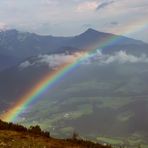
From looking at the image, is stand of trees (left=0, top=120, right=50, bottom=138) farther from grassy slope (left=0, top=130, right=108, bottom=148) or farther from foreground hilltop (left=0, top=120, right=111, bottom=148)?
grassy slope (left=0, top=130, right=108, bottom=148)

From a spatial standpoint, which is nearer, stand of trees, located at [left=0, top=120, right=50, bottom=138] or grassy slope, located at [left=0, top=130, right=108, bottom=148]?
grassy slope, located at [left=0, top=130, right=108, bottom=148]

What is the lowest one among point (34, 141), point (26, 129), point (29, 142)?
point (29, 142)

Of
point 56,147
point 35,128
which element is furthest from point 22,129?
point 56,147

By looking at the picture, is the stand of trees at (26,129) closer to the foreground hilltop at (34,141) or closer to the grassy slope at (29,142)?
the foreground hilltop at (34,141)

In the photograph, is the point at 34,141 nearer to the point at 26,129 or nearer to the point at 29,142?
the point at 29,142

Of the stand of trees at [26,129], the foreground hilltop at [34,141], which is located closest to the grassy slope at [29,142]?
the foreground hilltop at [34,141]

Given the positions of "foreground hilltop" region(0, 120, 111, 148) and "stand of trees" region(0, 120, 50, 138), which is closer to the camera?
"foreground hilltop" region(0, 120, 111, 148)

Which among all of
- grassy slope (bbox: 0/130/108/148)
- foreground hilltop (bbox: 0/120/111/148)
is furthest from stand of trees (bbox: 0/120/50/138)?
grassy slope (bbox: 0/130/108/148)

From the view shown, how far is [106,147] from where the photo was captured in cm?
3834

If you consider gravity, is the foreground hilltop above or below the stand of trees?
below

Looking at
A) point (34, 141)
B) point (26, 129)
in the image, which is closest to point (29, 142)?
point (34, 141)

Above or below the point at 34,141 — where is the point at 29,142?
below

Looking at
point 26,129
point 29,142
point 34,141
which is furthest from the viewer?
point 26,129

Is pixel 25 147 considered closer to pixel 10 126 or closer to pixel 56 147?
pixel 56 147
